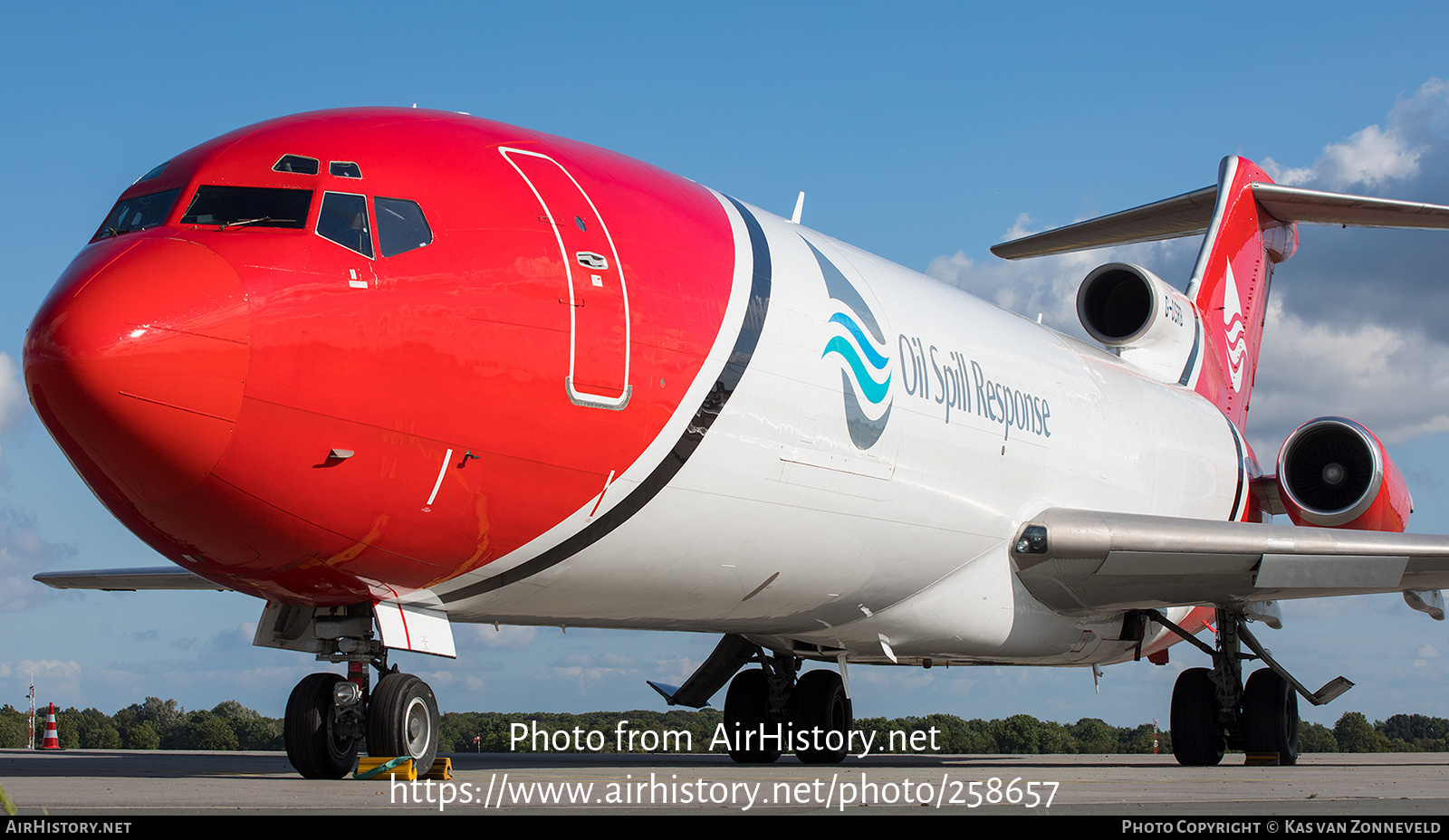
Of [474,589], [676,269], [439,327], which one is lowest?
[474,589]

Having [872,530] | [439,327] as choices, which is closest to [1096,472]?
[872,530]

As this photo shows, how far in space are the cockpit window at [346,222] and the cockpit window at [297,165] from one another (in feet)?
0.90

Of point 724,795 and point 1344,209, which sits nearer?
point 724,795

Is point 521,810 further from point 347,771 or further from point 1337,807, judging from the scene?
point 1337,807

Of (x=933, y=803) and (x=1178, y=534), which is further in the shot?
(x=1178, y=534)

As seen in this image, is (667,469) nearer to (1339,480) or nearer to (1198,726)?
(1198,726)

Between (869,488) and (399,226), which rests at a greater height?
(399,226)

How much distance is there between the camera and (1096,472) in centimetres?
1427

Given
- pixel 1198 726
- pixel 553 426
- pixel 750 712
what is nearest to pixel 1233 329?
pixel 1198 726

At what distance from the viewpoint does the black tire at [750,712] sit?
15773 mm

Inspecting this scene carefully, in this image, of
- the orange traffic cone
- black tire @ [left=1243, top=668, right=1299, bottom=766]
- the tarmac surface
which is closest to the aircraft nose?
the tarmac surface

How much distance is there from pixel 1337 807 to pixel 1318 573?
313 inches

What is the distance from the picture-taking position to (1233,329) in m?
21.0

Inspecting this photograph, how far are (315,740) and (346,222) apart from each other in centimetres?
349
